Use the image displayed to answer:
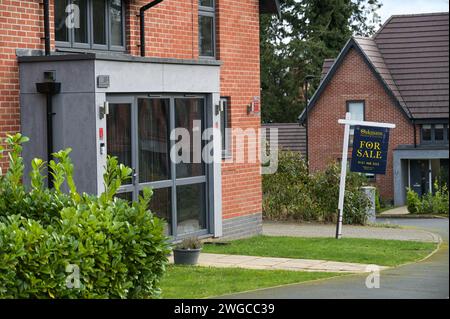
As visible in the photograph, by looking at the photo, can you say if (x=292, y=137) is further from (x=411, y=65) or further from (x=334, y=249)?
(x=334, y=249)

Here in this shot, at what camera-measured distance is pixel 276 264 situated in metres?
15.0

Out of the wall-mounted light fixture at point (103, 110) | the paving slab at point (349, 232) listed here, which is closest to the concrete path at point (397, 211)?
the paving slab at point (349, 232)

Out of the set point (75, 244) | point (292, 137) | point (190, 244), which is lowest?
point (190, 244)

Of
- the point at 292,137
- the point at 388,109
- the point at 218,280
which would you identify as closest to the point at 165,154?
the point at 218,280

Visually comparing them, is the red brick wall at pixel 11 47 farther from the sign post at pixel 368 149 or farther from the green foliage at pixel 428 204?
the green foliage at pixel 428 204

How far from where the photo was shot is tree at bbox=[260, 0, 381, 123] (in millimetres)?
61719

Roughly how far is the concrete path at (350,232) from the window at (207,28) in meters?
5.09

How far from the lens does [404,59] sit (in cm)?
4391

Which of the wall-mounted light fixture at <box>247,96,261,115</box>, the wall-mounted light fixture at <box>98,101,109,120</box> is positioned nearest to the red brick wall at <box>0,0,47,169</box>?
the wall-mounted light fixture at <box>98,101,109,120</box>

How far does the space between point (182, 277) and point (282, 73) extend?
5091cm

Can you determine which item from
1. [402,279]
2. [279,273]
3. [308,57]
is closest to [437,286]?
[402,279]

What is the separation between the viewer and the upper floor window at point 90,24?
15336 mm

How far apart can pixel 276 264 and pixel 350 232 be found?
905cm

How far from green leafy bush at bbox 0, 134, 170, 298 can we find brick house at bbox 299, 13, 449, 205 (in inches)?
1411
